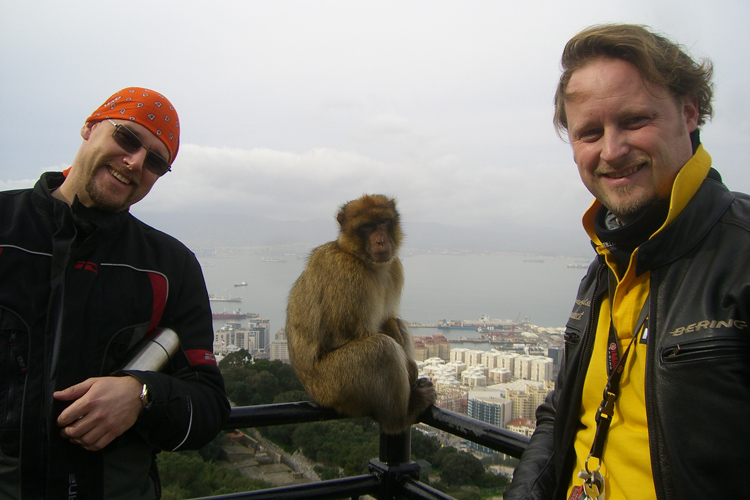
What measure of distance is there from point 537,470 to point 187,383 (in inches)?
51.5

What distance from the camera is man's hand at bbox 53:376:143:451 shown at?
60.9 inches

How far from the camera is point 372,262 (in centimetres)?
410

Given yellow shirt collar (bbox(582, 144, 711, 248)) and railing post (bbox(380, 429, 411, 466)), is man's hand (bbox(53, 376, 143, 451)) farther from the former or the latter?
yellow shirt collar (bbox(582, 144, 711, 248))

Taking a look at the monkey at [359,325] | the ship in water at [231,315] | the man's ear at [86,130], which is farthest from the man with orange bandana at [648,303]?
the ship in water at [231,315]

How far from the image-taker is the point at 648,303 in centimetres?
139

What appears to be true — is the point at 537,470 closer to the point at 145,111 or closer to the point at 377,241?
the point at 145,111

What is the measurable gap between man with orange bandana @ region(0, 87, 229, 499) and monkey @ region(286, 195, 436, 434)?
152 cm

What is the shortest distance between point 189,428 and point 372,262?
7.96ft

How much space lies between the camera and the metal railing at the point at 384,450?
6.84ft

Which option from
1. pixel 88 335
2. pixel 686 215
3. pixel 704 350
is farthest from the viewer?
pixel 88 335

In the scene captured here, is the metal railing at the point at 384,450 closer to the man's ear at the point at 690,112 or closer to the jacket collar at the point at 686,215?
the jacket collar at the point at 686,215

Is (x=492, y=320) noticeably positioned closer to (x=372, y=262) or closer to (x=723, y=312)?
(x=372, y=262)

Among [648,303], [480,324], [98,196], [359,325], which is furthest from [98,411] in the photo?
[480,324]

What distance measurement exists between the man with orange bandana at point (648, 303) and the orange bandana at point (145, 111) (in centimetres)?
157
